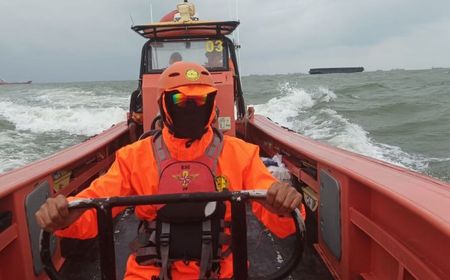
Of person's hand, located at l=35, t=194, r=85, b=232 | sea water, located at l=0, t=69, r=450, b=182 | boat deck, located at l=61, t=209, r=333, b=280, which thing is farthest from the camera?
sea water, located at l=0, t=69, r=450, b=182

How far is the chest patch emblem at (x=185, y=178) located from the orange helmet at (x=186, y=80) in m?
0.33

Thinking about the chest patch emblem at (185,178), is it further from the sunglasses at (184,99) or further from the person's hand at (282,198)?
the person's hand at (282,198)

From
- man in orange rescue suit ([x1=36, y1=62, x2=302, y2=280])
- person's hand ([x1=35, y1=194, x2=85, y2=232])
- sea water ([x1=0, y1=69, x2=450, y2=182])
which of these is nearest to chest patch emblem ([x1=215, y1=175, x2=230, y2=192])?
man in orange rescue suit ([x1=36, y1=62, x2=302, y2=280])

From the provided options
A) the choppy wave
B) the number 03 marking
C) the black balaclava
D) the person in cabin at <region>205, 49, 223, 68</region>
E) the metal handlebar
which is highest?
the number 03 marking

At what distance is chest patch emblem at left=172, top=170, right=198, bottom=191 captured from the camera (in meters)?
1.88

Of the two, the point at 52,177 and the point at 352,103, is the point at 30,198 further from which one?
the point at 352,103

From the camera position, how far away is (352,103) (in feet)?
65.5

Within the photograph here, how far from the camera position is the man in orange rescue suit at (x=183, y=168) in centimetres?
180

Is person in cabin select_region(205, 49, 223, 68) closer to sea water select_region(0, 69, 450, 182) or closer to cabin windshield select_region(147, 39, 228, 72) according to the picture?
cabin windshield select_region(147, 39, 228, 72)

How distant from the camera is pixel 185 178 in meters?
1.89

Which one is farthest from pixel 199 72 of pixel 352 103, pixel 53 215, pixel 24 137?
pixel 352 103

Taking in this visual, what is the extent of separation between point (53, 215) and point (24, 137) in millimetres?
12893

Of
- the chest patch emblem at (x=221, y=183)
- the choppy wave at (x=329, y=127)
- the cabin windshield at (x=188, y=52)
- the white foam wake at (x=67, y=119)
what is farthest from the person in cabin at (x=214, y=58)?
the white foam wake at (x=67, y=119)

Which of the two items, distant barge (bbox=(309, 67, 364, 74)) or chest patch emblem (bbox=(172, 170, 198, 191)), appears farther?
distant barge (bbox=(309, 67, 364, 74))
